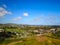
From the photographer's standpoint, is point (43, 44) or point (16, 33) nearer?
point (43, 44)

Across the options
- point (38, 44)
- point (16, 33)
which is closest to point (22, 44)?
point (38, 44)

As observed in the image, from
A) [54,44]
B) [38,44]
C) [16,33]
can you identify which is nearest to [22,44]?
[38,44]

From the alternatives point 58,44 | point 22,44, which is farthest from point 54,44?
point 22,44

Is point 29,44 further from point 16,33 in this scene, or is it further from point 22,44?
point 16,33

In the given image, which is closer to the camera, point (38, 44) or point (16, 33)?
point (38, 44)

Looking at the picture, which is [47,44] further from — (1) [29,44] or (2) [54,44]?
(1) [29,44]

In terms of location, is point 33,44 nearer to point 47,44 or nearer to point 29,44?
point 29,44

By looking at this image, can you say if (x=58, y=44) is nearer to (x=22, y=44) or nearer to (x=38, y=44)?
(x=38, y=44)

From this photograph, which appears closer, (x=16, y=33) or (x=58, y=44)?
(x=58, y=44)
